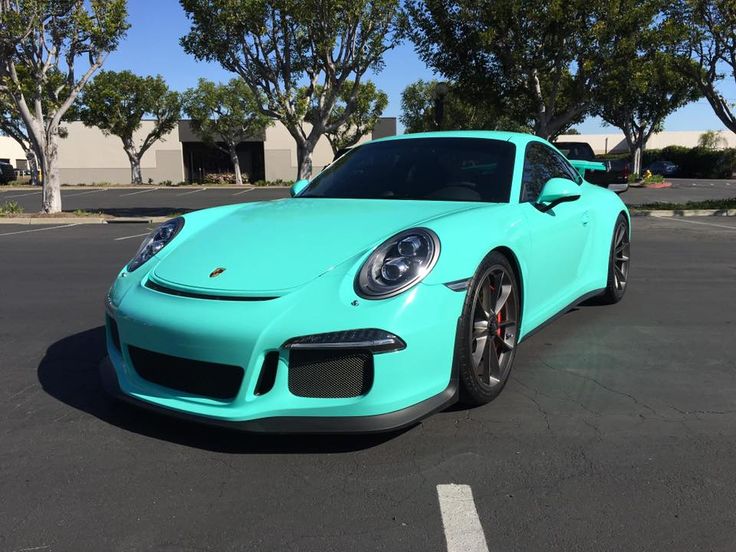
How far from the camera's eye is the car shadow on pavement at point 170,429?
9.27ft

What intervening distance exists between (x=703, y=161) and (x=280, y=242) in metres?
48.8

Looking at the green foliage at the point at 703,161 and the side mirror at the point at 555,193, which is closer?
the side mirror at the point at 555,193

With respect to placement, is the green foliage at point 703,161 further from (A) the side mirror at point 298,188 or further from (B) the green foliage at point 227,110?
(A) the side mirror at point 298,188

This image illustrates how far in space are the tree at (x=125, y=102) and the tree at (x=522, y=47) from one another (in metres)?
24.5

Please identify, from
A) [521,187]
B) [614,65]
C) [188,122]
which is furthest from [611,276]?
[188,122]

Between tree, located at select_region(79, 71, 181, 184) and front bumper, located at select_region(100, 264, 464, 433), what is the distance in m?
36.8

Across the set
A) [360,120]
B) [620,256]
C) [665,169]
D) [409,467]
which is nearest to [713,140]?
[665,169]

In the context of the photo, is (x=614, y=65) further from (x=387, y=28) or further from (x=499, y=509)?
(x=499, y=509)

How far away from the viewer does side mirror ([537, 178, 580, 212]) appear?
3660 millimetres

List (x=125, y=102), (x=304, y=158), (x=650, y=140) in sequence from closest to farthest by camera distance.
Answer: (x=304, y=158), (x=125, y=102), (x=650, y=140)

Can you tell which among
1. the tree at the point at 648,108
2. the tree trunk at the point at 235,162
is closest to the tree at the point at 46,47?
the tree at the point at 648,108

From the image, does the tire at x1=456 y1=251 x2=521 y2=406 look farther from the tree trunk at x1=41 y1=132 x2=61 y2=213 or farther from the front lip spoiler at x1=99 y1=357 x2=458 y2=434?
the tree trunk at x1=41 y1=132 x2=61 y2=213

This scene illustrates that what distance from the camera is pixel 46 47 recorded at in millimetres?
15531

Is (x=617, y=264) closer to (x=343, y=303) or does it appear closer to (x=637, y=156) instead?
(x=343, y=303)
